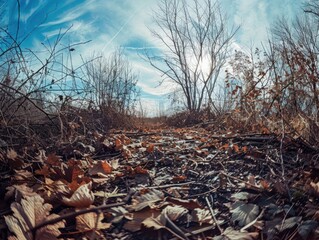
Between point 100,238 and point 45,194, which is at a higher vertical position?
point 45,194

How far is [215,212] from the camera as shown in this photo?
118cm

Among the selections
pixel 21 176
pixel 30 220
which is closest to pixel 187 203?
pixel 30 220

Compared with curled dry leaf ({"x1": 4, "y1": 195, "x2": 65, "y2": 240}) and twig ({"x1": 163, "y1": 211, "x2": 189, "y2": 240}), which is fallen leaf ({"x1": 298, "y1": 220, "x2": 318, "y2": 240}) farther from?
curled dry leaf ({"x1": 4, "y1": 195, "x2": 65, "y2": 240})

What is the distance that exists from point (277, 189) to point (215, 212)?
0.37 meters

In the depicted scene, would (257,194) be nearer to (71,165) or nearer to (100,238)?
(100,238)

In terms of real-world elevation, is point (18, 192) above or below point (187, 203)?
above

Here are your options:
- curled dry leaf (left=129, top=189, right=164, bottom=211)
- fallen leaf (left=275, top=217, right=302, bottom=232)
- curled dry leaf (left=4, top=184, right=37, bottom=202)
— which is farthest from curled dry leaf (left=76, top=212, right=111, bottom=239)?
fallen leaf (left=275, top=217, right=302, bottom=232)

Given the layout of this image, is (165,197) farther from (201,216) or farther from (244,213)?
(244,213)

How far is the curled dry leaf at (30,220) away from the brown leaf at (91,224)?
65 mm

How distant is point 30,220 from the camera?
0.92m

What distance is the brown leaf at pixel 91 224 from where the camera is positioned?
0.98m

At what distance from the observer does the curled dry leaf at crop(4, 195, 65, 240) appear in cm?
86

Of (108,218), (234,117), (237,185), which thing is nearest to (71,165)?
(108,218)

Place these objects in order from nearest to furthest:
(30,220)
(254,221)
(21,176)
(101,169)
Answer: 1. (30,220)
2. (254,221)
3. (21,176)
4. (101,169)
